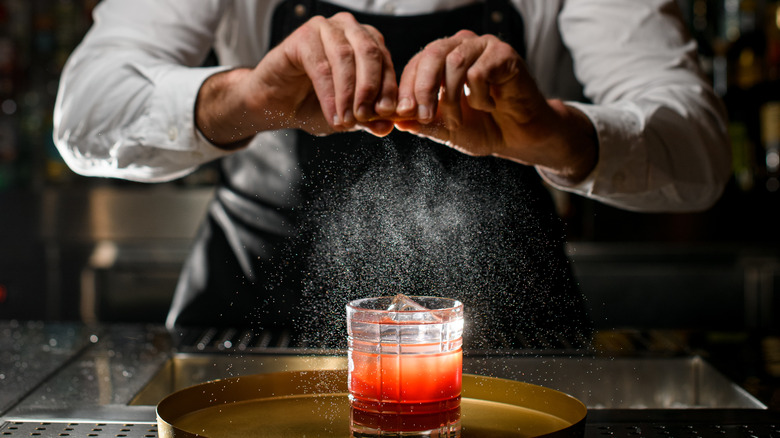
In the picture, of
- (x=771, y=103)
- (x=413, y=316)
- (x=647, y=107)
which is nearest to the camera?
(x=413, y=316)

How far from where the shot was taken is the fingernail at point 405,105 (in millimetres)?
655

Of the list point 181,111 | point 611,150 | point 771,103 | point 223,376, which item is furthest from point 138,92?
point 771,103

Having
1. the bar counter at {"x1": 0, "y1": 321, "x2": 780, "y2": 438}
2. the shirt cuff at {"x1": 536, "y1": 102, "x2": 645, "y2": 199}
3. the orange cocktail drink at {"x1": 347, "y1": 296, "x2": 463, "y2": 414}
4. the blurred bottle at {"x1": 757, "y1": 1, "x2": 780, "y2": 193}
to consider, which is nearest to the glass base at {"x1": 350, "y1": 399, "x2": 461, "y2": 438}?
the orange cocktail drink at {"x1": 347, "y1": 296, "x2": 463, "y2": 414}

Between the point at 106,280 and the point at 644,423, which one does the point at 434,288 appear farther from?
the point at 106,280

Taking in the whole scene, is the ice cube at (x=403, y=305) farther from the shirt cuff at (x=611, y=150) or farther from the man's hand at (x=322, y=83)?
the shirt cuff at (x=611, y=150)

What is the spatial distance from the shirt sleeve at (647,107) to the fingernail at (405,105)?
0.45m

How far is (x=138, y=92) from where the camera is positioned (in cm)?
111

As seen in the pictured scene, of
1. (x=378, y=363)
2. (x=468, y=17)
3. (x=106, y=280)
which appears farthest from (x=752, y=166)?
(x=378, y=363)

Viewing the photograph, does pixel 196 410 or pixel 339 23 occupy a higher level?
pixel 339 23

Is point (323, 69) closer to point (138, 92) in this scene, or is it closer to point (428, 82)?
point (428, 82)

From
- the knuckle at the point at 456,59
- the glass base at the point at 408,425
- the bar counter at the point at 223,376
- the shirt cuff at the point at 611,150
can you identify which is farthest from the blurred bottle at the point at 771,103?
the glass base at the point at 408,425

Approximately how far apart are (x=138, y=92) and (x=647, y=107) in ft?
2.40

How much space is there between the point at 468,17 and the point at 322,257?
631 mm

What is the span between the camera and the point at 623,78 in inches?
49.0
